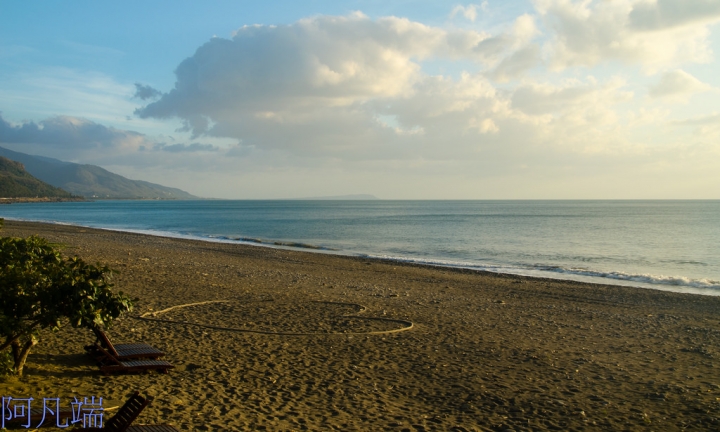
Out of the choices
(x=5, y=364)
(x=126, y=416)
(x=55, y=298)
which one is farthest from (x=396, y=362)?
(x=5, y=364)

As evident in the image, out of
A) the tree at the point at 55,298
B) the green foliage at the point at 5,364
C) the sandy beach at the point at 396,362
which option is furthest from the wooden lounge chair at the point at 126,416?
the green foliage at the point at 5,364

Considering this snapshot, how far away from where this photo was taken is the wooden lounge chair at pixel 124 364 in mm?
6715

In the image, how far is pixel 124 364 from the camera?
6.78 meters

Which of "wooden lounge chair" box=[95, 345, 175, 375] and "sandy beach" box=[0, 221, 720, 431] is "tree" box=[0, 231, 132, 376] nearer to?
"sandy beach" box=[0, 221, 720, 431]

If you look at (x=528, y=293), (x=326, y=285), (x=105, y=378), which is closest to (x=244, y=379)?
(x=105, y=378)

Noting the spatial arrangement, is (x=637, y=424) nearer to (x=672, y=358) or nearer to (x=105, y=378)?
(x=672, y=358)

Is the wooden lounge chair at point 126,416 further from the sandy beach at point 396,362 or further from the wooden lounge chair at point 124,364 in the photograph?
the wooden lounge chair at point 124,364

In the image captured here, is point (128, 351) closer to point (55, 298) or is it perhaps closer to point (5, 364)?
point (5, 364)

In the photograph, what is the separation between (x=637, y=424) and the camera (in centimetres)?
599

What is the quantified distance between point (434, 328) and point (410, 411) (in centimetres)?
457

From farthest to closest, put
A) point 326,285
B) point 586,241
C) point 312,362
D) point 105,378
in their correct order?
point 586,241, point 326,285, point 312,362, point 105,378

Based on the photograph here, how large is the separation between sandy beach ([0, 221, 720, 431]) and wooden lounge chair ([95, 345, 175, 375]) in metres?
0.14

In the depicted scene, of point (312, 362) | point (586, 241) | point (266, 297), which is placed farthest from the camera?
point (586, 241)

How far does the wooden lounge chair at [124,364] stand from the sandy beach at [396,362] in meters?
0.14
